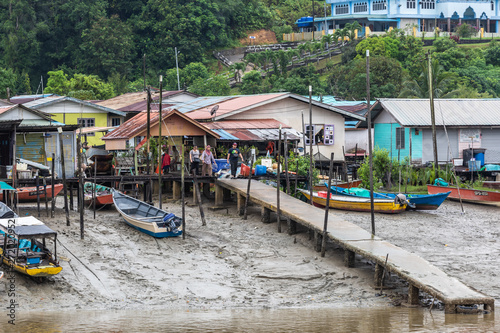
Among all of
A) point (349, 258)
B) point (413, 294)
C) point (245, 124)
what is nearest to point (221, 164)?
point (245, 124)

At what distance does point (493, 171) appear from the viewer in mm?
33188

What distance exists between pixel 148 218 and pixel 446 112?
1994 cm

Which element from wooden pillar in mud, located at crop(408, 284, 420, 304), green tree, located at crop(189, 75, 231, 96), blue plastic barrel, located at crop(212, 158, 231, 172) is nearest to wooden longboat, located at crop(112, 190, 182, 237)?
blue plastic barrel, located at crop(212, 158, 231, 172)

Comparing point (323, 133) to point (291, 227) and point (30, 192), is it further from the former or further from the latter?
point (30, 192)

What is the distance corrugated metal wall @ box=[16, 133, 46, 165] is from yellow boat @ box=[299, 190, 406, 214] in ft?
35.3

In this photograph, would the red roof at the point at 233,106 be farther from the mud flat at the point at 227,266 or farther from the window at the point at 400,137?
the mud flat at the point at 227,266

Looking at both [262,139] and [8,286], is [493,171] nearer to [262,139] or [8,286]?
[262,139]

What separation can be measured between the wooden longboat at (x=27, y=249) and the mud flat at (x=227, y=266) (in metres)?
0.42

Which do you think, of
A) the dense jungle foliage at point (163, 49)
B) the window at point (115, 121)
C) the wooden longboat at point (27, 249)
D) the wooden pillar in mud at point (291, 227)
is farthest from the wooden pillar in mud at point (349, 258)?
the dense jungle foliage at point (163, 49)

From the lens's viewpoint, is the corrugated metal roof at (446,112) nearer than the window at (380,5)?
Yes

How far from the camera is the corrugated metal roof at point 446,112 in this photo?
115 feet

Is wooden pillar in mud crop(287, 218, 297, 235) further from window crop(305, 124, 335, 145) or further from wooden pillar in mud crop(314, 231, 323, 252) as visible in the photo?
window crop(305, 124, 335, 145)

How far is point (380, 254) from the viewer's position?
16.8 meters

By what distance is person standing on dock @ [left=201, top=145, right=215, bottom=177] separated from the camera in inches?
1067
